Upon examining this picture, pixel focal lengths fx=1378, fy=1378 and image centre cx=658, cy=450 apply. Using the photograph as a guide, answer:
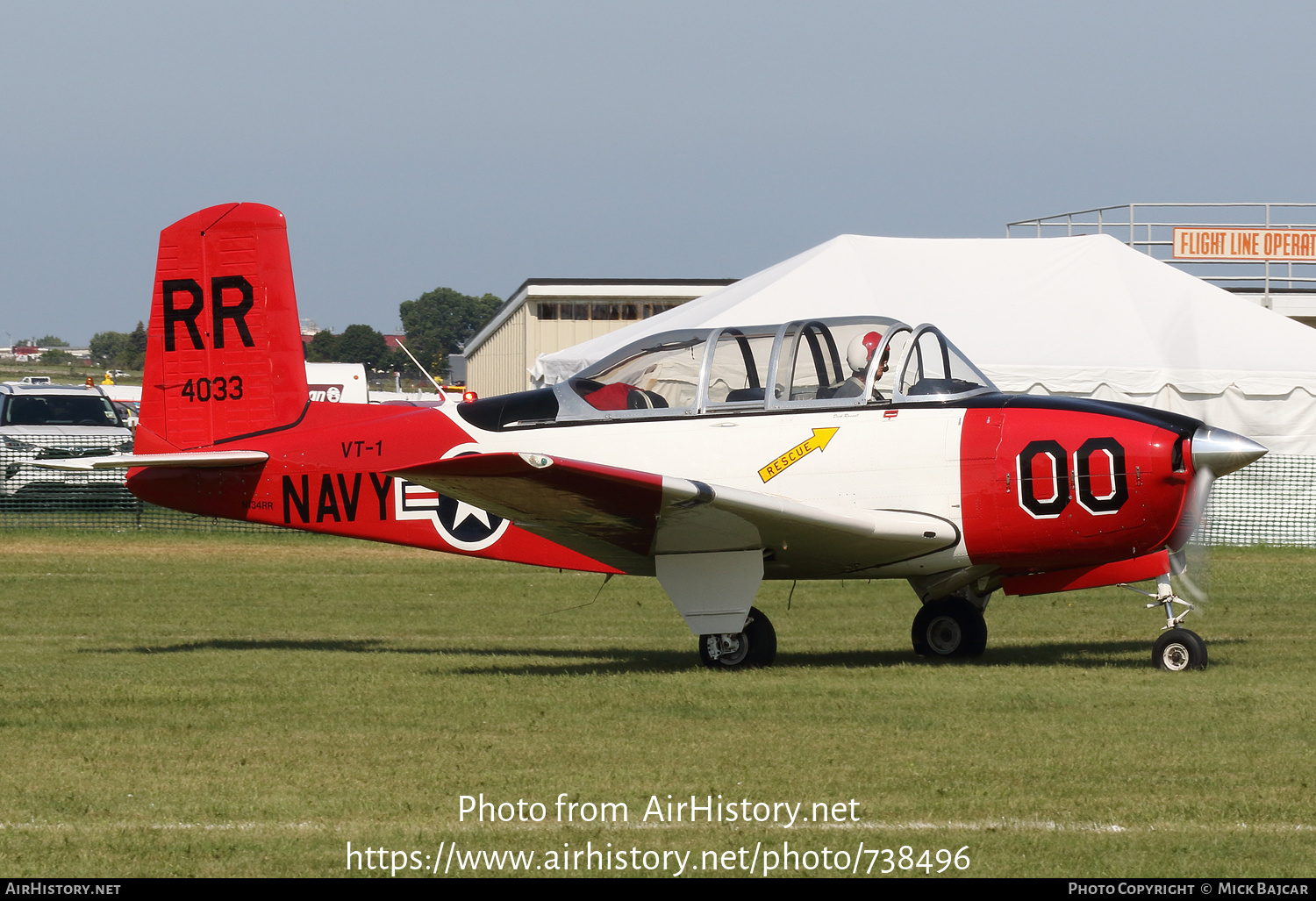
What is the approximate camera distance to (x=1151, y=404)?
18.6 meters

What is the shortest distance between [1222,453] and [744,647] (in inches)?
123

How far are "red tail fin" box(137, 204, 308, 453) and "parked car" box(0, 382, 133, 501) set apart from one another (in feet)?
33.0

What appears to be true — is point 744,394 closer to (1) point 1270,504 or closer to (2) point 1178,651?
(2) point 1178,651

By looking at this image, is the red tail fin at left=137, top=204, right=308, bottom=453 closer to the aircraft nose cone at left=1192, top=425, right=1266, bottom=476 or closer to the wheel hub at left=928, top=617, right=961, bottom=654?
the wheel hub at left=928, top=617, right=961, bottom=654

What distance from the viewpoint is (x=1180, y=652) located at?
867 cm

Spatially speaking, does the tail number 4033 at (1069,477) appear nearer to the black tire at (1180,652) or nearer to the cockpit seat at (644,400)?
the black tire at (1180,652)

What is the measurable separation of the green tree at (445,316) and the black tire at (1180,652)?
517 ft

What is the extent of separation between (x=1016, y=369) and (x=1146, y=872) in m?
15.1

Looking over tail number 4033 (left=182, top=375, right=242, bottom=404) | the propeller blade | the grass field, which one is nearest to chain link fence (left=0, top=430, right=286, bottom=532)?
the grass field

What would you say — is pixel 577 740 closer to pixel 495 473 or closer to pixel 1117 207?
pixel 495 473

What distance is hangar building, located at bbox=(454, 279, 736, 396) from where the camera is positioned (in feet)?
156

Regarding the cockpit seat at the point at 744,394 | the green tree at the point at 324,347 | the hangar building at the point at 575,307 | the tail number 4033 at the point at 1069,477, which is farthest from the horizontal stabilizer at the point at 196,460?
the green tree at the point at 324,347

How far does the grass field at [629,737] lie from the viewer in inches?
187
